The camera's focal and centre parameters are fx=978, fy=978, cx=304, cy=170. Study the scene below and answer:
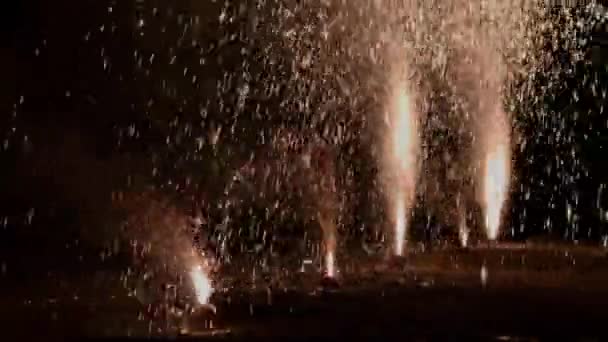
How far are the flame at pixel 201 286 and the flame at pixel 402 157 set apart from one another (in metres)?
9.23

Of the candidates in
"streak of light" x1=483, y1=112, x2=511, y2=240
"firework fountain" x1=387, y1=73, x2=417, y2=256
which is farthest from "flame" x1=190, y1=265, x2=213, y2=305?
"streak of light" x1=483, y1=112, x2=511, y2=240

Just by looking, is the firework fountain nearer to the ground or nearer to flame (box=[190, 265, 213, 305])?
the ground

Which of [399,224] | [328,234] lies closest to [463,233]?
[328,234]

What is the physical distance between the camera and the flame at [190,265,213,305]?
14.4m

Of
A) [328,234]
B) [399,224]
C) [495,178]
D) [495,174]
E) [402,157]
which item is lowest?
[328,234]

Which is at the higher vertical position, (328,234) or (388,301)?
(328,234)

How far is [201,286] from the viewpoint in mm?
15328

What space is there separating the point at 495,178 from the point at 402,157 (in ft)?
10.5

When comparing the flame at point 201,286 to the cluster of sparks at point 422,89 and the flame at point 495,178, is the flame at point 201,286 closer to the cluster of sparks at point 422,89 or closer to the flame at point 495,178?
the cluster of sparks at point 422,89

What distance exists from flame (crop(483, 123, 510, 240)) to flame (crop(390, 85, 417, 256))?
257 cm

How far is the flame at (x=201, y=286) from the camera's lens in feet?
47.2

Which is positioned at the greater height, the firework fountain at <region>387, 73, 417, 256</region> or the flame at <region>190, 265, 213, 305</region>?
the firework fountain at <region>387, 73, 417, 256</region>

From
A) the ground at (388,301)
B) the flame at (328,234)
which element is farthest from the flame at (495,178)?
the ground at (388,301)

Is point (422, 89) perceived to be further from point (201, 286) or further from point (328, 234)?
point (201, 286)
